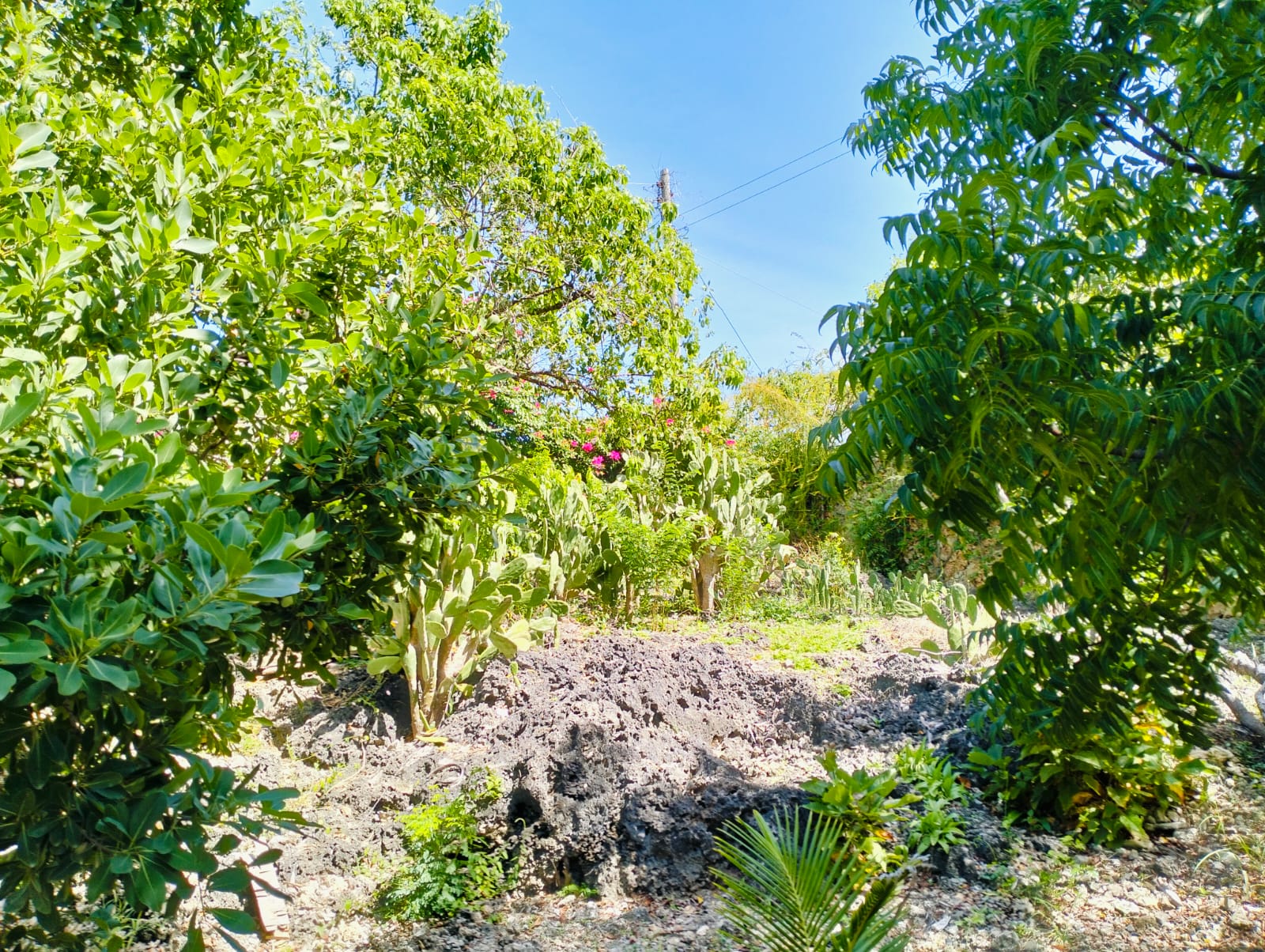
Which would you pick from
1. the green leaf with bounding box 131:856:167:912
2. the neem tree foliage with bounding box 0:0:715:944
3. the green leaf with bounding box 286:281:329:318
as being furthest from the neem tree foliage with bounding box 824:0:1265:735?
the green leaf with bounding box 131:856:167:912

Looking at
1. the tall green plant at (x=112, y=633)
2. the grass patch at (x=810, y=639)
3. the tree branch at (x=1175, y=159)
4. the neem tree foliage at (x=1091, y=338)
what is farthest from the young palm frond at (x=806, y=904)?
the grass patch at (x=810, y=639)

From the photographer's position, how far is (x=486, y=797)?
2846 mm

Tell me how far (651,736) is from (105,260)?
2551 millimetres

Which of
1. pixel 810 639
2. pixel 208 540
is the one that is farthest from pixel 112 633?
pixel 810 639

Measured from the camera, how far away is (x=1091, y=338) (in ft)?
4.96

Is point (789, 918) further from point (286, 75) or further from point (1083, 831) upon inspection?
point (286, 75)

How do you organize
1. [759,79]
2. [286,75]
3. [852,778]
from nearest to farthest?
[852,778], [286,75], [759,79]

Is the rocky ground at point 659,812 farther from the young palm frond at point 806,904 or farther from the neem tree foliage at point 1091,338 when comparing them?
the young palm frond at point 806,904

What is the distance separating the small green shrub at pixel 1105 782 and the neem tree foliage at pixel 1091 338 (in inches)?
21.6

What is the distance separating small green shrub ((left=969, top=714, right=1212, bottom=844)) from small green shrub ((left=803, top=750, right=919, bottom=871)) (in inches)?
19.6

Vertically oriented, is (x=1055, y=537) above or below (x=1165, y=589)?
above

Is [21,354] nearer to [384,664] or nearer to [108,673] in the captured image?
[108,673]

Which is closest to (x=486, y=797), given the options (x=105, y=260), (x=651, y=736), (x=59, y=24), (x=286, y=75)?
(x=651, y=736)

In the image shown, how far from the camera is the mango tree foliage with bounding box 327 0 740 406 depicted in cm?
573
